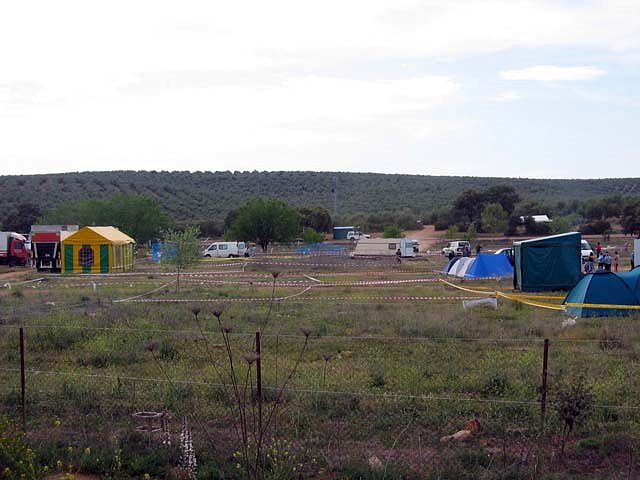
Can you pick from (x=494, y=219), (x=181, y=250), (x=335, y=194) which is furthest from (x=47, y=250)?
(x=335, y=194)

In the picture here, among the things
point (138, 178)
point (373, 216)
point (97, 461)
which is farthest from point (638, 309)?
point (138, 178)

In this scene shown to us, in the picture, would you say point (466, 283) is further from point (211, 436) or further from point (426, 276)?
point (211, 436)

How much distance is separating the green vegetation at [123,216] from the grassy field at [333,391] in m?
40.4

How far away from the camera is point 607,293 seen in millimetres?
18938

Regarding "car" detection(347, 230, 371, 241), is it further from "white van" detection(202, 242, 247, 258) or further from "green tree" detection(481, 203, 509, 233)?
"white van" detection(202, 242, 247, 258)

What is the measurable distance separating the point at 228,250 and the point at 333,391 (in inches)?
1796

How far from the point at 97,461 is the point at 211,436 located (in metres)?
1.35

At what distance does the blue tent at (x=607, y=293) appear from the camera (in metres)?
18.7

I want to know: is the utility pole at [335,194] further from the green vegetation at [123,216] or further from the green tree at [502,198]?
the green vegetation at [123,216]

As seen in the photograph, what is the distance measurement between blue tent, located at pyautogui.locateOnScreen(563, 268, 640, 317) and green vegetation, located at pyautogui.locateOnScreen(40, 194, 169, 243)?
45703mm

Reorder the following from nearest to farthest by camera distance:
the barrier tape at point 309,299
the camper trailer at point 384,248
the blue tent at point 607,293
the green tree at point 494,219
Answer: the blue tent at point 607,293 < the barrier tape at point 309,299 < the camper trailer at point 384,248 < the green tree at point 494,219

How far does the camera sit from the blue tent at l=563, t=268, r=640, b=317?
18.7 metres

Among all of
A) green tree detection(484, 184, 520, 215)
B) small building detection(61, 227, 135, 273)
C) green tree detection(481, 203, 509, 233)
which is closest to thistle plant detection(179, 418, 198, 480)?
small building detection(61, 227, 135, 273)

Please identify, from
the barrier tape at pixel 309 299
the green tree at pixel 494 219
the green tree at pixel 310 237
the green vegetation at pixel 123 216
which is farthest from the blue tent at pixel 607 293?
the green tree at pixel 494 219
